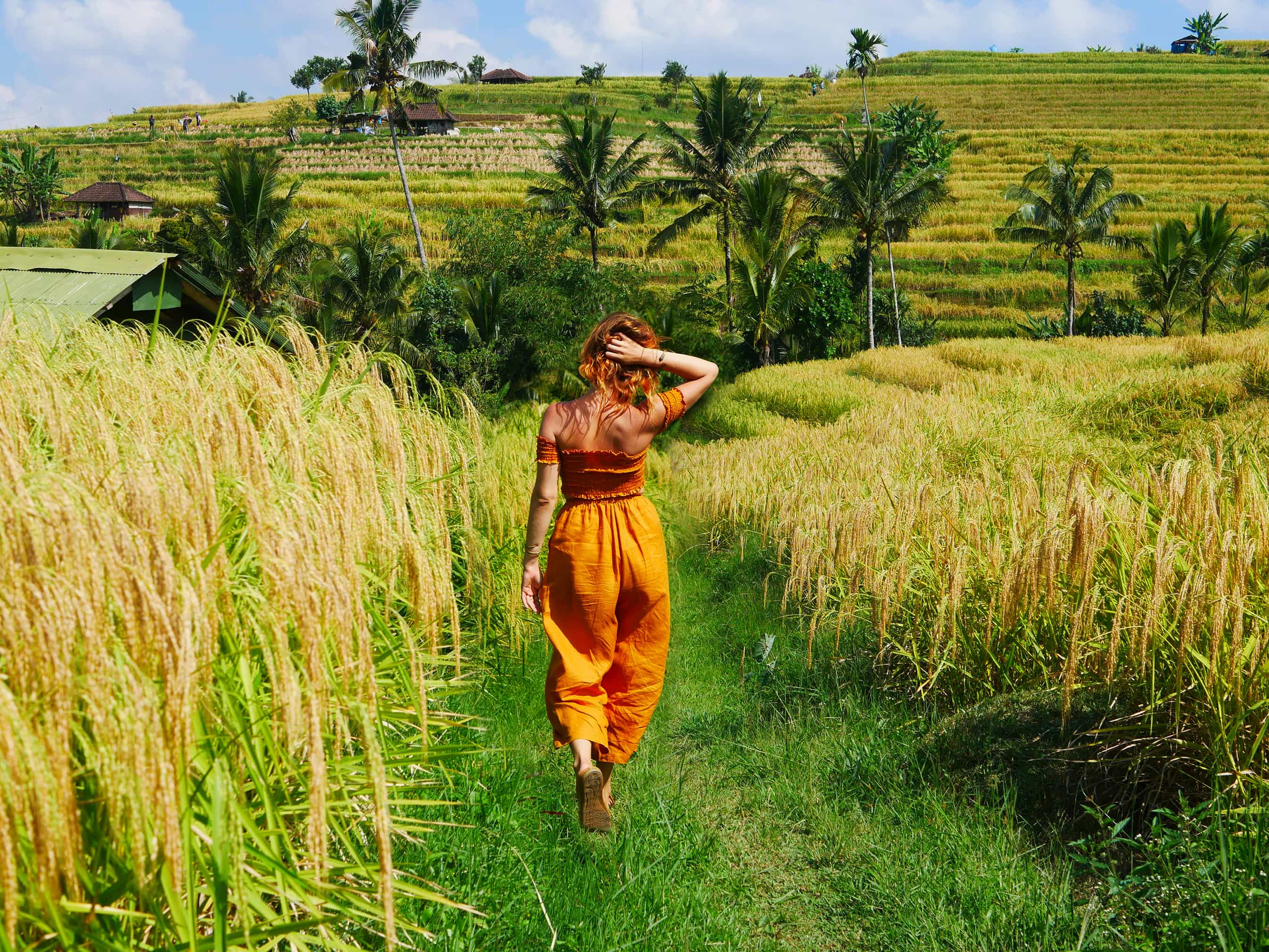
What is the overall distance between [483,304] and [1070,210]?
2216cm

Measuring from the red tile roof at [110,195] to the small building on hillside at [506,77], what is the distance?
63.6 meters

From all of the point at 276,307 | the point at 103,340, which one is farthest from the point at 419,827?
the point at 276,307

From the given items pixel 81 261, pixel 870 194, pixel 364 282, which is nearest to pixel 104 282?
pixel 81 261

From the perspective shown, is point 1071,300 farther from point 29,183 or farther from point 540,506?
point 29,183

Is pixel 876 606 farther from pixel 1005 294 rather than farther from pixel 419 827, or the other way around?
pixel 1005 294

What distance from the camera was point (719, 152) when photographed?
32219 mm

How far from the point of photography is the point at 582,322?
2938 cm

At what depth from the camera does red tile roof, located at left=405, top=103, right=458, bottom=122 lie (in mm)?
73562

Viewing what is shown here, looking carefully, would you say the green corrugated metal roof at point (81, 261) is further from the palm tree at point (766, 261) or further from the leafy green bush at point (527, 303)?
the palm tree at point (766, 261)

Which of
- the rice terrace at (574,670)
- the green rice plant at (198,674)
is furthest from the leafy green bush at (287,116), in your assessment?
the green rice plant at (198,674)

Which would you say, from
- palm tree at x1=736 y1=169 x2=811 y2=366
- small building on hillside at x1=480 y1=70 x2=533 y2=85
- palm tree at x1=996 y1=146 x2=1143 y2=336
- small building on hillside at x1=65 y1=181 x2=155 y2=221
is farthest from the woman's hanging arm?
small building on hillside at x1=480 y1=70 x2=533 y2=85

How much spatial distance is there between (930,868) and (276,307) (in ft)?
70.1

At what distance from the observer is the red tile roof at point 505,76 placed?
106750 millimetres

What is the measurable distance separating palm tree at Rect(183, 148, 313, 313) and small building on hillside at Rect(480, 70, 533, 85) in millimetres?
88192
